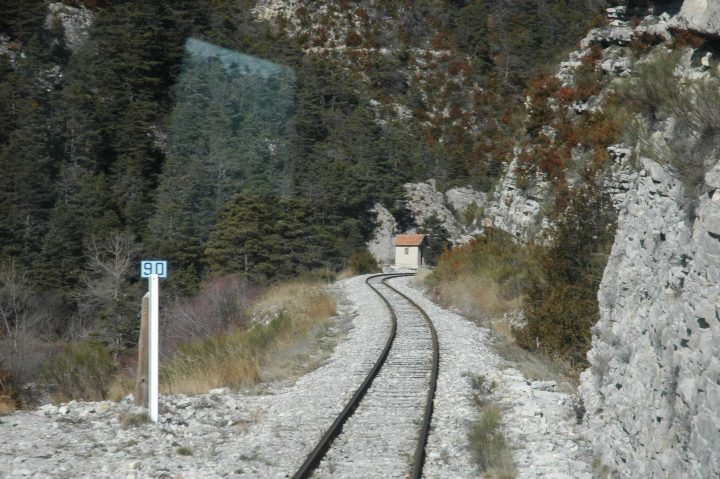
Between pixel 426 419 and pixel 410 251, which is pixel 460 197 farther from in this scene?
pixel 426 419

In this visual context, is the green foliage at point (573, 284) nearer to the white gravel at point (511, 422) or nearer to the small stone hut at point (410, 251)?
the white gravel at point (511, 422)

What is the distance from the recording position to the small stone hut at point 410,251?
55781 mm

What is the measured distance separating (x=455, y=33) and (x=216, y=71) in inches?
1422

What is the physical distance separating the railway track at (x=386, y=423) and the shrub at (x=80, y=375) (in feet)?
14.1

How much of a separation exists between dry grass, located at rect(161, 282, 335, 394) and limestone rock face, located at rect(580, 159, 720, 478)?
5.89 m

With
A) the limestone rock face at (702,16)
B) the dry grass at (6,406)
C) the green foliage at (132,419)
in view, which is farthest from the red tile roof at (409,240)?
the limestone rock face at (702,16)

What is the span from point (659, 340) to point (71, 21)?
76.2 m

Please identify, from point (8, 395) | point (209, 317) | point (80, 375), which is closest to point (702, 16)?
point (8, 395)

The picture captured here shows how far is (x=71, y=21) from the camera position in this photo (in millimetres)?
71562

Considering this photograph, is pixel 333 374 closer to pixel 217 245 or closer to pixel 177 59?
pixel 217 245

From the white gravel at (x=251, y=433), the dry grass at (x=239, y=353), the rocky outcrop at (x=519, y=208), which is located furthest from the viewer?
the rocky outcrop at (x=519, y=208)

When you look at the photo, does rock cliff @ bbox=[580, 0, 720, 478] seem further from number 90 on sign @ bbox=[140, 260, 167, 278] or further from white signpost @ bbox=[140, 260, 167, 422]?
number 90 on sign @ bbox=[140, 260, 167, 278]

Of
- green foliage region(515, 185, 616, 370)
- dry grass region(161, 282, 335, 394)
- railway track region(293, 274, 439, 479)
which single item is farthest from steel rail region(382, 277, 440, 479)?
dry grass region(161, 282, 335, 394)

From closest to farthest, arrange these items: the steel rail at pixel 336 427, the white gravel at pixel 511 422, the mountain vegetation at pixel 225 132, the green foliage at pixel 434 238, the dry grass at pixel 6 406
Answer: the steel rail at pixel 336 427, the white gravel at pixel 511 422, the dry grass at pixel 6 406, the mountain vegetation at pixel 225 132, the green foliage at pixel 434 238
